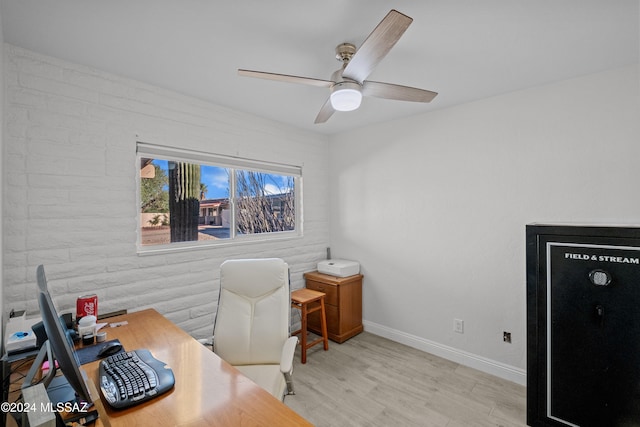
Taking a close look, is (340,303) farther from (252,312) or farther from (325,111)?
(325,111)

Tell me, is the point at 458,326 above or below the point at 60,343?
below

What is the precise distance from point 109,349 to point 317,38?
201 centimetres

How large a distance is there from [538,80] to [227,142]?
2.62 m

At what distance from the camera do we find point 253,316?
1.88 m


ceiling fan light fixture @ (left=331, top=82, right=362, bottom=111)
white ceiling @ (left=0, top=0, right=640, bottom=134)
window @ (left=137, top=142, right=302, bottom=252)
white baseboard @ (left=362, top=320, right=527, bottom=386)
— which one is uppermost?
white ceiling @ (left=0, top=0, right=640, bottom=134)

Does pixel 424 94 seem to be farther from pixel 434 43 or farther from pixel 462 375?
pixel 462 375

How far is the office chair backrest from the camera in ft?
6.00

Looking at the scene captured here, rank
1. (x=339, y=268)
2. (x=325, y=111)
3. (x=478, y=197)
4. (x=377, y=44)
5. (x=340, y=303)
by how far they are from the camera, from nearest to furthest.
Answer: (x=377, y=44), (x=325, y=111), (x=478, y=197), (x=340, y=303), (x=339, y=268)

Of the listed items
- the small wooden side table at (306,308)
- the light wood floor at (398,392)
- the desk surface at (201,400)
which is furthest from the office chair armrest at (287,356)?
the small wooden side table at (306,308)

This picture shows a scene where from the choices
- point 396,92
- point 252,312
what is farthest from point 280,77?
point 252,312

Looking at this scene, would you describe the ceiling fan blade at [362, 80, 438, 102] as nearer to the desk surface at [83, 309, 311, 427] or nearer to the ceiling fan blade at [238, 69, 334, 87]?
the ceiling fan blade at [238, 69, 334, 87]

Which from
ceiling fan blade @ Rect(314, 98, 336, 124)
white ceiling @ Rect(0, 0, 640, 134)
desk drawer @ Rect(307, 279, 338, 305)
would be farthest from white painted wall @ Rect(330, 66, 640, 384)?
ceiling fan blade @ Rect(314, 98, 336, 124)

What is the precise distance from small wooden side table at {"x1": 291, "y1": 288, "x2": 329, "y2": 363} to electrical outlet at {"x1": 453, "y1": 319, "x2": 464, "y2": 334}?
4.13ft

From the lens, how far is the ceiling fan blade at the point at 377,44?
1.15 meters
